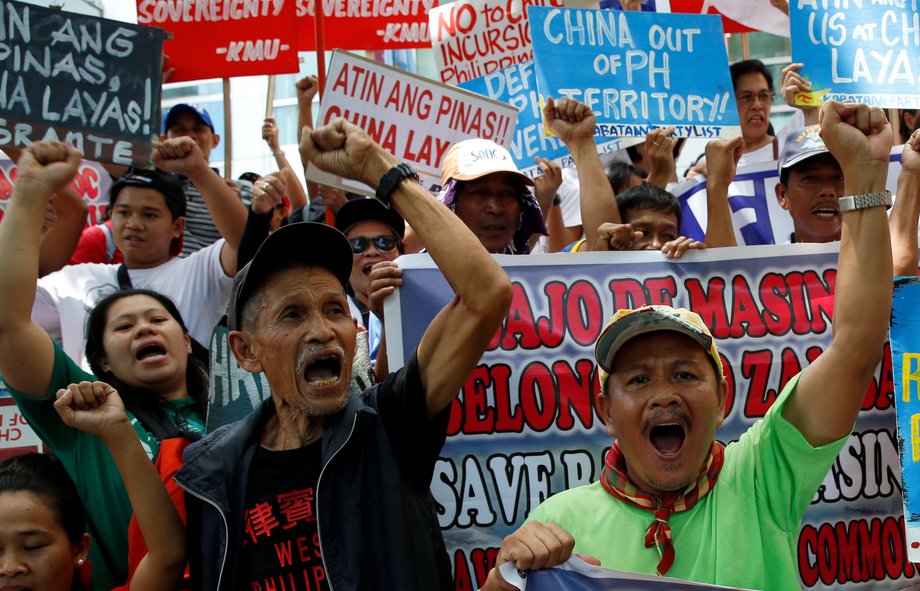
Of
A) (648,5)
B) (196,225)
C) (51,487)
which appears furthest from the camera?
(648,5)

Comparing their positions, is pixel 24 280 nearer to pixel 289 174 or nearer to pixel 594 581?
pixel 594 581

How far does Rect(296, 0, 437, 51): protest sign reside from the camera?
7.14 meters

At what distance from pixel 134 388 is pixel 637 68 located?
2.92 meters

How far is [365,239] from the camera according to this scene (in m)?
4.90

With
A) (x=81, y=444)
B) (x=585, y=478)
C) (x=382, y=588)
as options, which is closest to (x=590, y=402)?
(x=585, y=478)

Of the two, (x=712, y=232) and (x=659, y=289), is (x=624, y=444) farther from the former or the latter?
(x=712, y=232)

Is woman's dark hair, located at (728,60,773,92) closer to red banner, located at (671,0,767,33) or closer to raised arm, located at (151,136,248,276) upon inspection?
red banner, located at (671,0,767,33)

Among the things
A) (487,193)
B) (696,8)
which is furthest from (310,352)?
(696,8)

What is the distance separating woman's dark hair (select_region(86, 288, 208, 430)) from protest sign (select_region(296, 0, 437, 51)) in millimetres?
3425

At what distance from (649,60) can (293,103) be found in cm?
1793

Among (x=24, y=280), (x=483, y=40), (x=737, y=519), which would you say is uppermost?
(x=483, y=40)

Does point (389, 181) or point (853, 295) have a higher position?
point (389, 181)

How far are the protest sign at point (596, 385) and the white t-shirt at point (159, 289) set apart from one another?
1424 mm

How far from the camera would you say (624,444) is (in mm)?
2869
